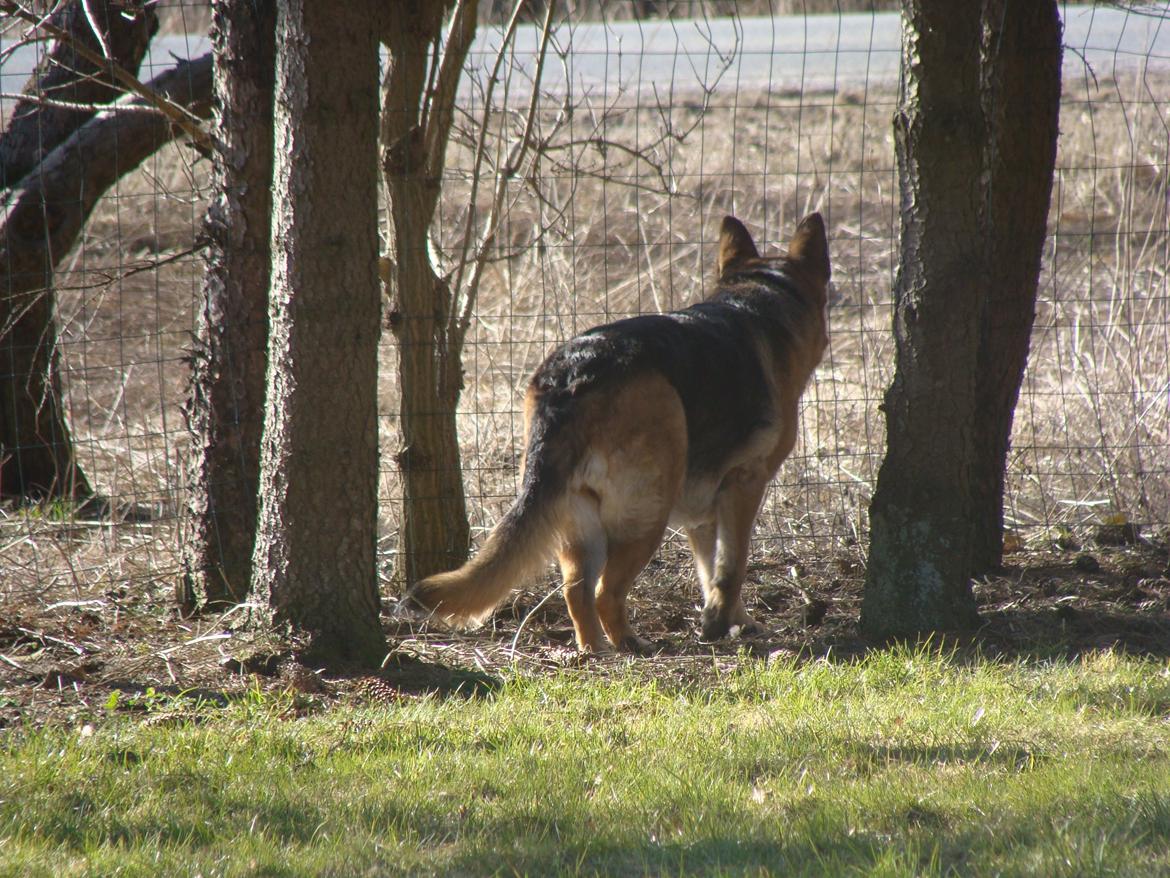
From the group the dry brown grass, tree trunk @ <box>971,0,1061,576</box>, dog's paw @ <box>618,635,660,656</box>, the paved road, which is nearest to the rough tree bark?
tree trunk @ <box>971,0,1061,576</box>

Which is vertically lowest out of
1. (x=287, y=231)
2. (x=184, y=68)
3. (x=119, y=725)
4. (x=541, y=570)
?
(x=119, y=725)

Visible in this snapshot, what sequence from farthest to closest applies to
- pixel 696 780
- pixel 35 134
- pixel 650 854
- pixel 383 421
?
1. pixel 383 421
2. pixel 35 134
3. pixel 696 780
4. pixel 650 854

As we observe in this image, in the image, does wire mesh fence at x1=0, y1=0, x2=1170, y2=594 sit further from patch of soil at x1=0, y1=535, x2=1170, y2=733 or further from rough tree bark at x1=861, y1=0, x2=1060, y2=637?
rough tree bark at x1=861, y1=0, x2=1060, y2=637

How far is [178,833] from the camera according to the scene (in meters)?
2.97

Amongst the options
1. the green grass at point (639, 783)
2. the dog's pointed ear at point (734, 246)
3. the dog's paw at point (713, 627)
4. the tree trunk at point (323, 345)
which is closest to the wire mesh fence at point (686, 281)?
the dog's pointed ear at point (734, 246)

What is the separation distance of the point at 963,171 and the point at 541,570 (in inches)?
89.3

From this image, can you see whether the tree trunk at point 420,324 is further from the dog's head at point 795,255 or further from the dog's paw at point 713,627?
the dog's head at point 795,255

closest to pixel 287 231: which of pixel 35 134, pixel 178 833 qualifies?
pixel 178 833

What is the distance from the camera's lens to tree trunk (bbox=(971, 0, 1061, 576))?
530cm

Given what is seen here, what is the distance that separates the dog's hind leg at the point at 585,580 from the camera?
4.87 m

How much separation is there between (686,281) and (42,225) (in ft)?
19.8

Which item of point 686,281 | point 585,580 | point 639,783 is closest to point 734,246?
point 585,580

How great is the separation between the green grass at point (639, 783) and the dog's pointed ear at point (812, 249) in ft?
8.42

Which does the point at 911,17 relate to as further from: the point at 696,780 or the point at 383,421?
the point at 383,421
